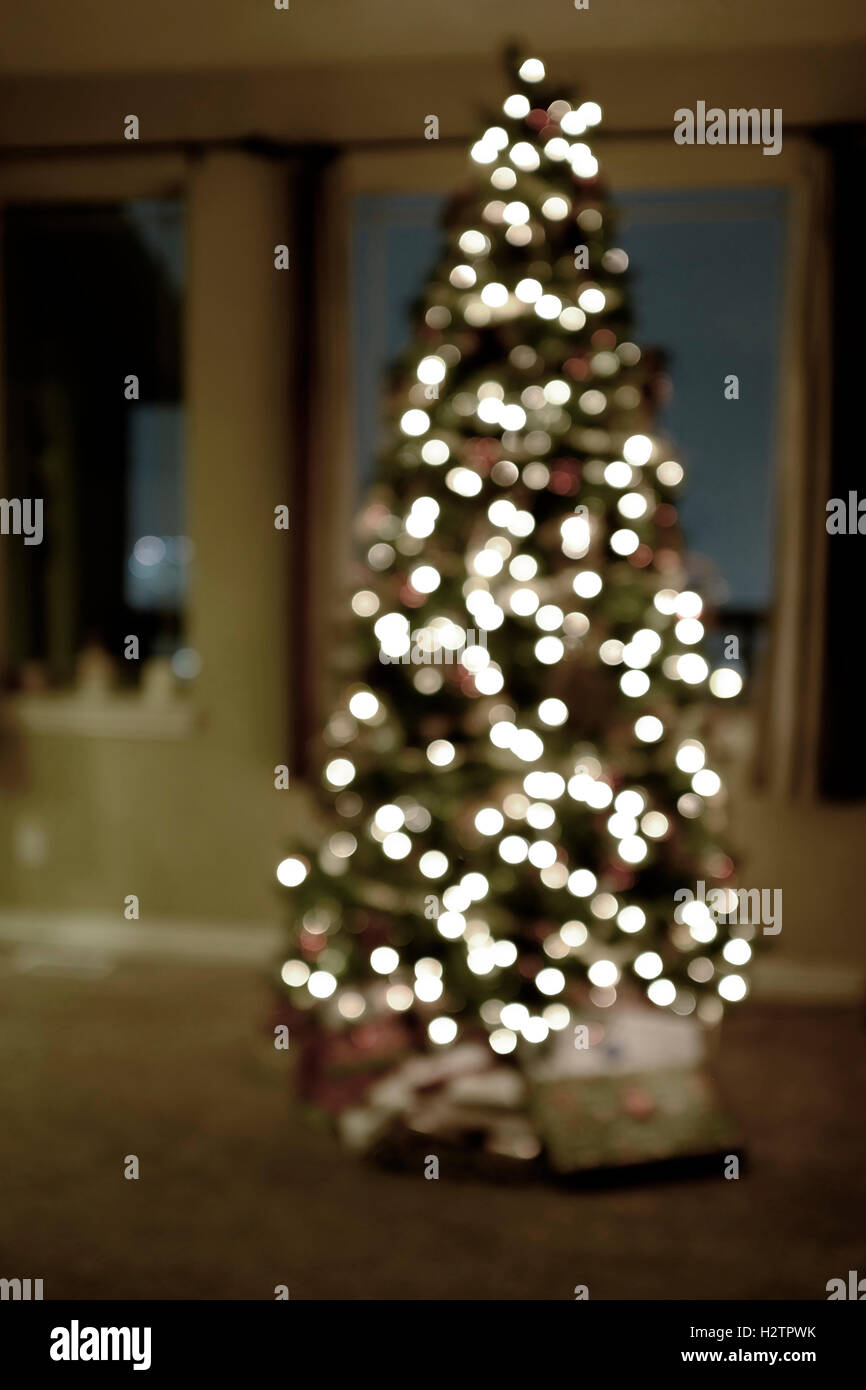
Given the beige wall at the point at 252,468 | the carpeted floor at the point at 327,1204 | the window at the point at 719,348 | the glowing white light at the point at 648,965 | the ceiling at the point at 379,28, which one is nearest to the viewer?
the carpeted floor at the point at 327,1204

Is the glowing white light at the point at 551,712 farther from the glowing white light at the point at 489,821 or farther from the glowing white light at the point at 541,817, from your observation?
the glowing white light at the point at 489,821

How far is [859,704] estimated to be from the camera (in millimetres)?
3240

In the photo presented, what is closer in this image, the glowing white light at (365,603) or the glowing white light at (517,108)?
the glowing white light at (517,108)

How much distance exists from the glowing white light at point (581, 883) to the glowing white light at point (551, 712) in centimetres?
34

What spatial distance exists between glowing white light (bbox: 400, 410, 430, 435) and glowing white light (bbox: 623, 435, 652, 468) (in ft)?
1.52

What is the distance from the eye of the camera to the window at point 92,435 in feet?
12.4

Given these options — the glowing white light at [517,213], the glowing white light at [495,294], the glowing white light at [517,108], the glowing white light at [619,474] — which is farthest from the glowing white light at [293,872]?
the glowing white light at [517,108]

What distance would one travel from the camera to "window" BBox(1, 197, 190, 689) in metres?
3.77

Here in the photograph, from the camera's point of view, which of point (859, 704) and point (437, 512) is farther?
point (859, 704)

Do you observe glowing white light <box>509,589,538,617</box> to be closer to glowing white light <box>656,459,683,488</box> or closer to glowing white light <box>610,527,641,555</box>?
glowing white light <box>610,527,641,555</box>
